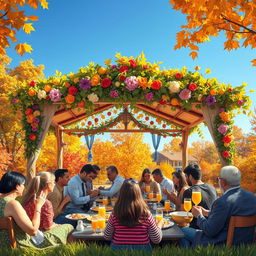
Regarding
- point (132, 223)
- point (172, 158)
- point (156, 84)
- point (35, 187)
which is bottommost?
point (132, 223)

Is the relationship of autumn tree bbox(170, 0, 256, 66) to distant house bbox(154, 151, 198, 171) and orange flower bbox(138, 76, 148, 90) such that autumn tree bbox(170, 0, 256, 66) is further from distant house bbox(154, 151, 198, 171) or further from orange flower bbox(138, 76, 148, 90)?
distant house bbox(154, 151, 198, 171)

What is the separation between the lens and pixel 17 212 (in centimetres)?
298

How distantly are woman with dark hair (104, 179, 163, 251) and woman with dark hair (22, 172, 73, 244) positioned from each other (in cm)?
121

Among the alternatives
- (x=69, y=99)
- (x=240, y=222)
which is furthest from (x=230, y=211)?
(x=69, y=99)

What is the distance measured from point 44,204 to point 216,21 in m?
3.39

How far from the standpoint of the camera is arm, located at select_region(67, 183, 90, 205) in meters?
5.75

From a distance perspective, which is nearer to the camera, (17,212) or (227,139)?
(17,212)

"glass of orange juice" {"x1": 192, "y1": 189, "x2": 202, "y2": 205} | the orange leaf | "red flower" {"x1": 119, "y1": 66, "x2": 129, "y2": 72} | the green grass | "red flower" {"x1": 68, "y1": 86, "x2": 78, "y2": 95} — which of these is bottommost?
the green grass

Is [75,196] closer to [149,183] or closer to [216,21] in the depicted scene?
[149,183]

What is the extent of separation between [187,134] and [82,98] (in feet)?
19.0

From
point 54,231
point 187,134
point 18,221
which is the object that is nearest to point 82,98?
point 54,231

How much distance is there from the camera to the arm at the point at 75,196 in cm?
575

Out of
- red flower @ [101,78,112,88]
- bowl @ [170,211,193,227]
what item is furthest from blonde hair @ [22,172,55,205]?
red flower @ [101,78,112,88]

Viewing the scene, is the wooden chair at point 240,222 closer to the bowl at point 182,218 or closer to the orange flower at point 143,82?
the bowl at point 182,218
